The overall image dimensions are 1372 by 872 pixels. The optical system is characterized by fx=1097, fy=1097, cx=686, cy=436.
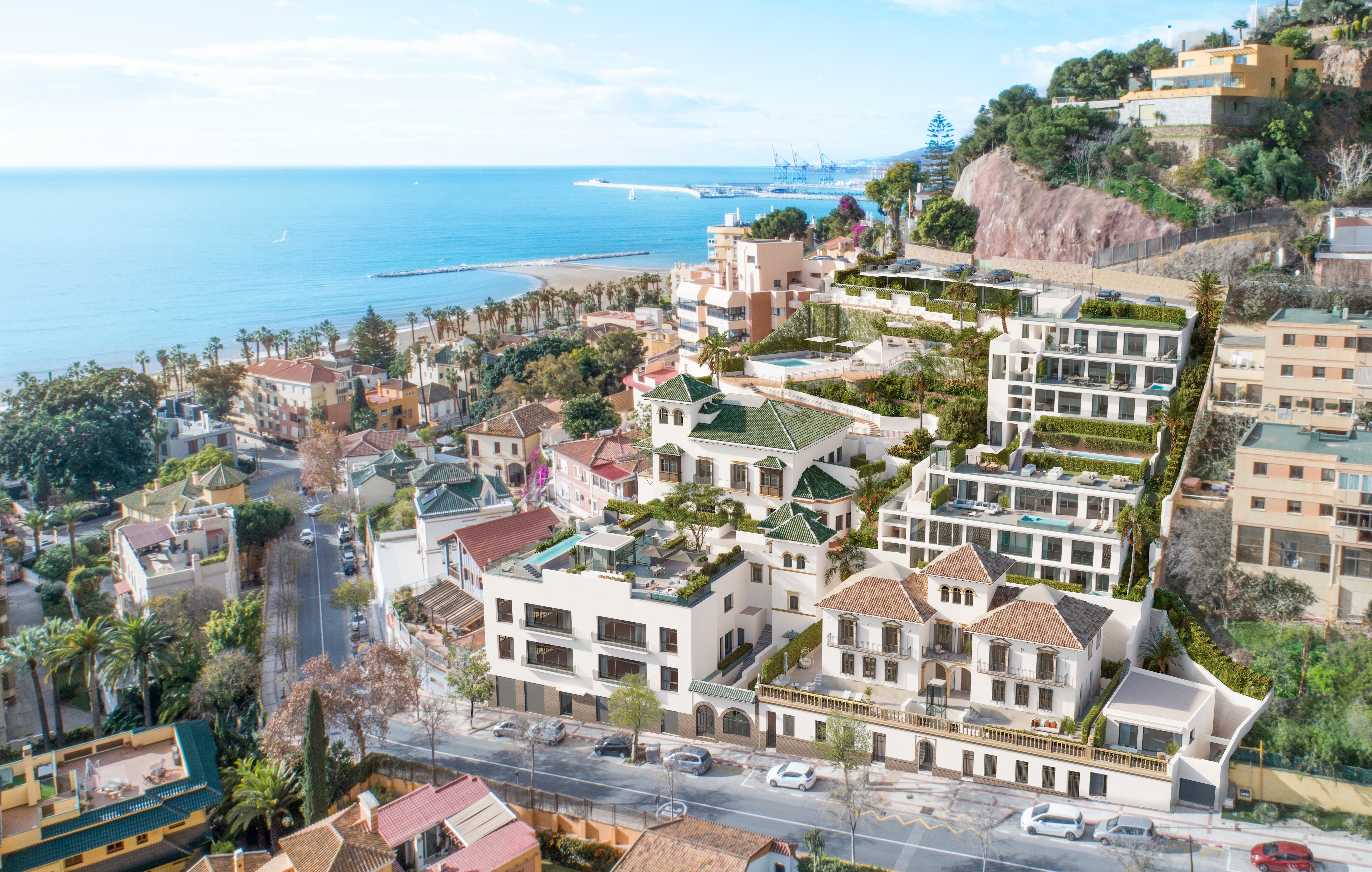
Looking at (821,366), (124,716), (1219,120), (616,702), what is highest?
(1219,120)

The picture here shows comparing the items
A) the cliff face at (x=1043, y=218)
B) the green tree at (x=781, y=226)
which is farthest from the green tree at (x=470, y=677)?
the green tree at (x=781, y=226)

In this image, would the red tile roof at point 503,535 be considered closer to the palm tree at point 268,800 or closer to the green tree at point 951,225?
the palm tree at point 268,800

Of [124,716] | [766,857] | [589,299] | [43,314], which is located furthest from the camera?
[43,314]

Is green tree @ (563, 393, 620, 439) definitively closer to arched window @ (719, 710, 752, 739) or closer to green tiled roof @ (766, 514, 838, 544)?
green tiled roof @ (766, 514, 838, 544)

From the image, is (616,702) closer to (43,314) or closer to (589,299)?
(589,299)

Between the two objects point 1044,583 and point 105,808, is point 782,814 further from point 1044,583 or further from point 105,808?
point 105,808

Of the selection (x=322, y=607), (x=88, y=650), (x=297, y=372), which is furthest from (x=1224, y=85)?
(x=297, y=372)

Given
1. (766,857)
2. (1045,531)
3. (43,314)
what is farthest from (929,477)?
(43,314)
